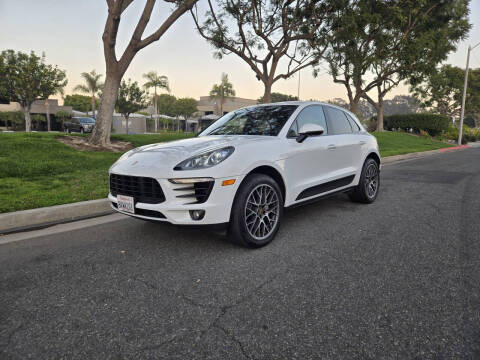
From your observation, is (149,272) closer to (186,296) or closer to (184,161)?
(186,296)

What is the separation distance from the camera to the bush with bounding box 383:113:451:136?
30.4 m

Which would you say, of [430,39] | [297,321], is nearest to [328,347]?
[297,321]

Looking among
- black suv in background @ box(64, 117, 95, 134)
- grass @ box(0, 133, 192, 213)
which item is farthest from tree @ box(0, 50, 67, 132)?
Answer: grass @ box(0, 133, 192, 213)

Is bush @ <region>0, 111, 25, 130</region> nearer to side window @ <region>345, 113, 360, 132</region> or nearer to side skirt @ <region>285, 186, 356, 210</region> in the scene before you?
Result: side window @ <region>345, 113, 360, 132</region>

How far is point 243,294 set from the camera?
2422 millimetres

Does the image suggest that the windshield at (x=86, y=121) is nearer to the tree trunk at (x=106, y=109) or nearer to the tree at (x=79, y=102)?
the tree trunk at (x=106, y=109)

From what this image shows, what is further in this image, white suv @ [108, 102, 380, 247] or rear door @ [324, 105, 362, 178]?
rear door @ [324, 105, 362, 178]

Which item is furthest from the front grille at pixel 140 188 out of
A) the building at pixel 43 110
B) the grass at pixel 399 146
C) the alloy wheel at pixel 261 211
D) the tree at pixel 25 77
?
the building at pixel 43 110

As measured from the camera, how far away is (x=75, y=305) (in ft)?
7.47

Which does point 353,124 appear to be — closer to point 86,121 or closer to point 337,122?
point 337,122

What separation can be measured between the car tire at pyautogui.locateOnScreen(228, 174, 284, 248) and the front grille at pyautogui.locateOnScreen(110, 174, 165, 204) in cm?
75

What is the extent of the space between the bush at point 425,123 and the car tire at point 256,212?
1292 inches

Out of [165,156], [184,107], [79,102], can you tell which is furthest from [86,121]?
[79,102]

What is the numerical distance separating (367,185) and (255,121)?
95.1 inches
